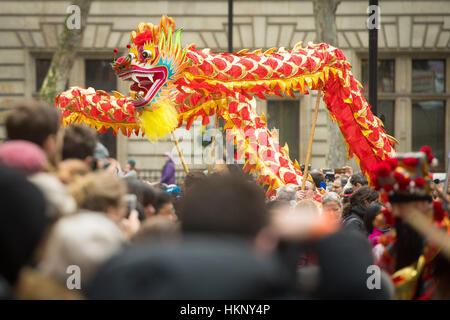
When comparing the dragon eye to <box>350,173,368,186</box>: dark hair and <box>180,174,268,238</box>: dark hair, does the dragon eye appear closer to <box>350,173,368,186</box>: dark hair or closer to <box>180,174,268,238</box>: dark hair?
<box>350,173,368,186</box>: dark hair

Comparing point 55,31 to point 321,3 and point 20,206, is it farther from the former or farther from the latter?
point 20,206

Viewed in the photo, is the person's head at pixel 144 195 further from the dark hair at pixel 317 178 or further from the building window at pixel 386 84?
the building window at pixel 386 84

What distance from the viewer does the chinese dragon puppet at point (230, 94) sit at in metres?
8.41

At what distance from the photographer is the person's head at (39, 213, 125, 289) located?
312cm

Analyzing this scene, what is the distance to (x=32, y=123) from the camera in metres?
3.80

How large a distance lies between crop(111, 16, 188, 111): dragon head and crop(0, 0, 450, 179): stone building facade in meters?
11.2

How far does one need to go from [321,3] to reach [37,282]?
48.2 ft

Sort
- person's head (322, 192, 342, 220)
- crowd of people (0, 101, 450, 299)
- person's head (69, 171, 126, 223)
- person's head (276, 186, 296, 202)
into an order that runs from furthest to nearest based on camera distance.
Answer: person's head (276, 186, 296, 202) → person's head (322, 192, 342, 220) → person's head (69, 171, 126, 223) → crowd of people (0, 101, 450, 299)

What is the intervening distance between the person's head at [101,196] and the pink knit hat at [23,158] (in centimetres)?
23

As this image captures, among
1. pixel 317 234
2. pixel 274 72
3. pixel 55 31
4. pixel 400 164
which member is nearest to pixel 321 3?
pixel 55 31

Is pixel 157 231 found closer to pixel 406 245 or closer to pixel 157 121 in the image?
pixel 406 245

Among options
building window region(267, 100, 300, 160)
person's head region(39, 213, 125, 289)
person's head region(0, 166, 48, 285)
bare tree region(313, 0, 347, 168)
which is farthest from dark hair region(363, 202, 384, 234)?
building window region(267, 100, 300, 160)

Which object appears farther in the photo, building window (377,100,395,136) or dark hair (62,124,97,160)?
building window (377,100,395,136)

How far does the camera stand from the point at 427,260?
396cm
